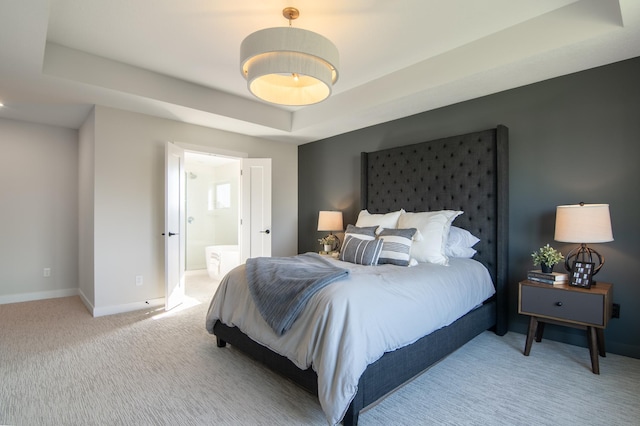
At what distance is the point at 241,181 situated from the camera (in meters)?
5.07

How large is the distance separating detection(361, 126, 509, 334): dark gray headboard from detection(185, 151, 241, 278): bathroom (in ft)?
12.6

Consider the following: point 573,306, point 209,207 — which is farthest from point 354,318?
point 209,207

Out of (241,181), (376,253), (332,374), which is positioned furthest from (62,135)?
(332,374)

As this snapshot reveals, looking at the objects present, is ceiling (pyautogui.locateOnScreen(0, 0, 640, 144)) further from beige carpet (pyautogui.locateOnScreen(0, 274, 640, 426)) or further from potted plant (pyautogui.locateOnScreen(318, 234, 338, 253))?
beige carpet (pyautogui.locateOnScreen(0, 274, 640, 426))

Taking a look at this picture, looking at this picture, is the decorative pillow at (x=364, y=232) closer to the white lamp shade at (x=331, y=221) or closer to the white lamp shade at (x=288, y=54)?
Answer: the white lamp shade at (x=331, y=221)

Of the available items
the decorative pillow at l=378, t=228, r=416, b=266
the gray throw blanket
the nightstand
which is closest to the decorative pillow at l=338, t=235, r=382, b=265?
the decorative pillow at l=378, t=228, r=416, b=266

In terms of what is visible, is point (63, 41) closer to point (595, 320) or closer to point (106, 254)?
point (106, 254)

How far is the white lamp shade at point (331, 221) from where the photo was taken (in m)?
4.75

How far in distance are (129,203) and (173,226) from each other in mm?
590

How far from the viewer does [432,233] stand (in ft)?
10.5

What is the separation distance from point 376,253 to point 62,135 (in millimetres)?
4944

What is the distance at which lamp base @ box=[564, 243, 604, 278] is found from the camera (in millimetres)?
2655

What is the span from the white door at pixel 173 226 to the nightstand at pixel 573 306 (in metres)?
3.80

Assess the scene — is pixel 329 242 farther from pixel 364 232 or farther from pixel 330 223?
pixel 364 232
